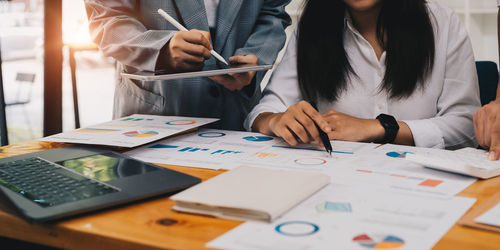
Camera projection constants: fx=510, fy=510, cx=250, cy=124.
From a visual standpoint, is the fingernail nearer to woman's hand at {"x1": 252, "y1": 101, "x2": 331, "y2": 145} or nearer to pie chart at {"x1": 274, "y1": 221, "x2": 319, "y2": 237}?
woman's hand at {"x1": 252, "y1": 101, "x2": 331, "y2": 145}

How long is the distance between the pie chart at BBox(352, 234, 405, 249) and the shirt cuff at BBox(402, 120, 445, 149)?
0.74m

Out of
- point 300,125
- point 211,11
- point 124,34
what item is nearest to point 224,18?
point 211,11

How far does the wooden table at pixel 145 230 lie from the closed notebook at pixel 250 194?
0.06 ft

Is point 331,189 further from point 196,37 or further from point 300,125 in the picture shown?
point 196,37

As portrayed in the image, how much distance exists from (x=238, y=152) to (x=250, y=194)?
37 cm

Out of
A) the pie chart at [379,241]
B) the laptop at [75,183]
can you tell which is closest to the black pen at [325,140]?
the laptop at [75,183]

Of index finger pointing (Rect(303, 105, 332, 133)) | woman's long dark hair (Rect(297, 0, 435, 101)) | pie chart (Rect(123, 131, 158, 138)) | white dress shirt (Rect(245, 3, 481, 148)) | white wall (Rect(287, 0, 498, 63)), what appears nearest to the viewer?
index finger pointing (Rect(303, 105, 332, 133))

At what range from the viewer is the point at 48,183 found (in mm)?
877

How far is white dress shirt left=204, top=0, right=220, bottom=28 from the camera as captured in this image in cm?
162

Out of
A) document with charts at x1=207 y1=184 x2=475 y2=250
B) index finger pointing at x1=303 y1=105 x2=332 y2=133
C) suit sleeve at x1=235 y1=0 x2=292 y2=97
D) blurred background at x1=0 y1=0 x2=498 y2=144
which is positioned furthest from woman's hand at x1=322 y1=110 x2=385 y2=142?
blurred background at x1=0 y1=0 x2=498 y2=144

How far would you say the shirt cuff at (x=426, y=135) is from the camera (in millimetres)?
1331

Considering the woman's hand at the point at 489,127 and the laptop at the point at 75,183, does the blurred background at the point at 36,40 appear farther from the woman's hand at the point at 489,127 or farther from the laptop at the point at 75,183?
the woman's hand at the point at 489,127

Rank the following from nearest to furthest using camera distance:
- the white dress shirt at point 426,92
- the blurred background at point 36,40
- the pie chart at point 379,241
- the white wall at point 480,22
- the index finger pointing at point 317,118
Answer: the pie chart at point 379,241, the index finger pointing at point 317,118, the white dress shirt at point 426,92, the blurred background at point 36,40, the white wall at point 480,22

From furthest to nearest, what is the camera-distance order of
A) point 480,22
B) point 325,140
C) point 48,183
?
1. point 480,22
2. point 325,140
3. point 48,183
